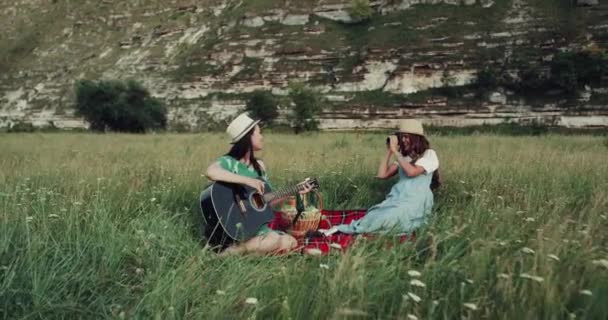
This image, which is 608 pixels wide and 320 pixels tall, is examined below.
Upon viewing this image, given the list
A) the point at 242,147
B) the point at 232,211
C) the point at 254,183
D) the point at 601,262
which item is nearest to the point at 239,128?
the point at 242,147

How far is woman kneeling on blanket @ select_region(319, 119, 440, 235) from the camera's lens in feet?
18.3

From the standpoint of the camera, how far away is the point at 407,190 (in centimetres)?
591

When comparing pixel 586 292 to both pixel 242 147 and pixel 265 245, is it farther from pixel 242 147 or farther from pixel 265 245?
pixel 242 147

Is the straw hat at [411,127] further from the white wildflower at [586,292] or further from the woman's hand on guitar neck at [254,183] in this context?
the white wildflower at [586,292]

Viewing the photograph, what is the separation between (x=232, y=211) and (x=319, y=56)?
6089 cm

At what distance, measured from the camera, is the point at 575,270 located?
3.27 meters

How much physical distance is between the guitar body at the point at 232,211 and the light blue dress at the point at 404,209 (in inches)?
37.6

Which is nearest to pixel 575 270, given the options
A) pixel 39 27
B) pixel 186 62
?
pixel 186 62

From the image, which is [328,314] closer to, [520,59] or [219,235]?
[219,235]

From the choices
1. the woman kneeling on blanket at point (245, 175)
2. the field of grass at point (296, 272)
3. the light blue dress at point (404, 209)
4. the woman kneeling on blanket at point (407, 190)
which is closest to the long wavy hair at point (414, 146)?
the woman kneeling on blanket at point (407, 190)

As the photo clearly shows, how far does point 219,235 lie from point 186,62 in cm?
6742

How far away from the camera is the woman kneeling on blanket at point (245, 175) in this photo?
4.86 metres

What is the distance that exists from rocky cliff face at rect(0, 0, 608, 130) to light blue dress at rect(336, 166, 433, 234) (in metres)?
44.1

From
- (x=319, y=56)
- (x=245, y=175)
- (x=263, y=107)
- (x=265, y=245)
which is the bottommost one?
(x=263, y=107)
